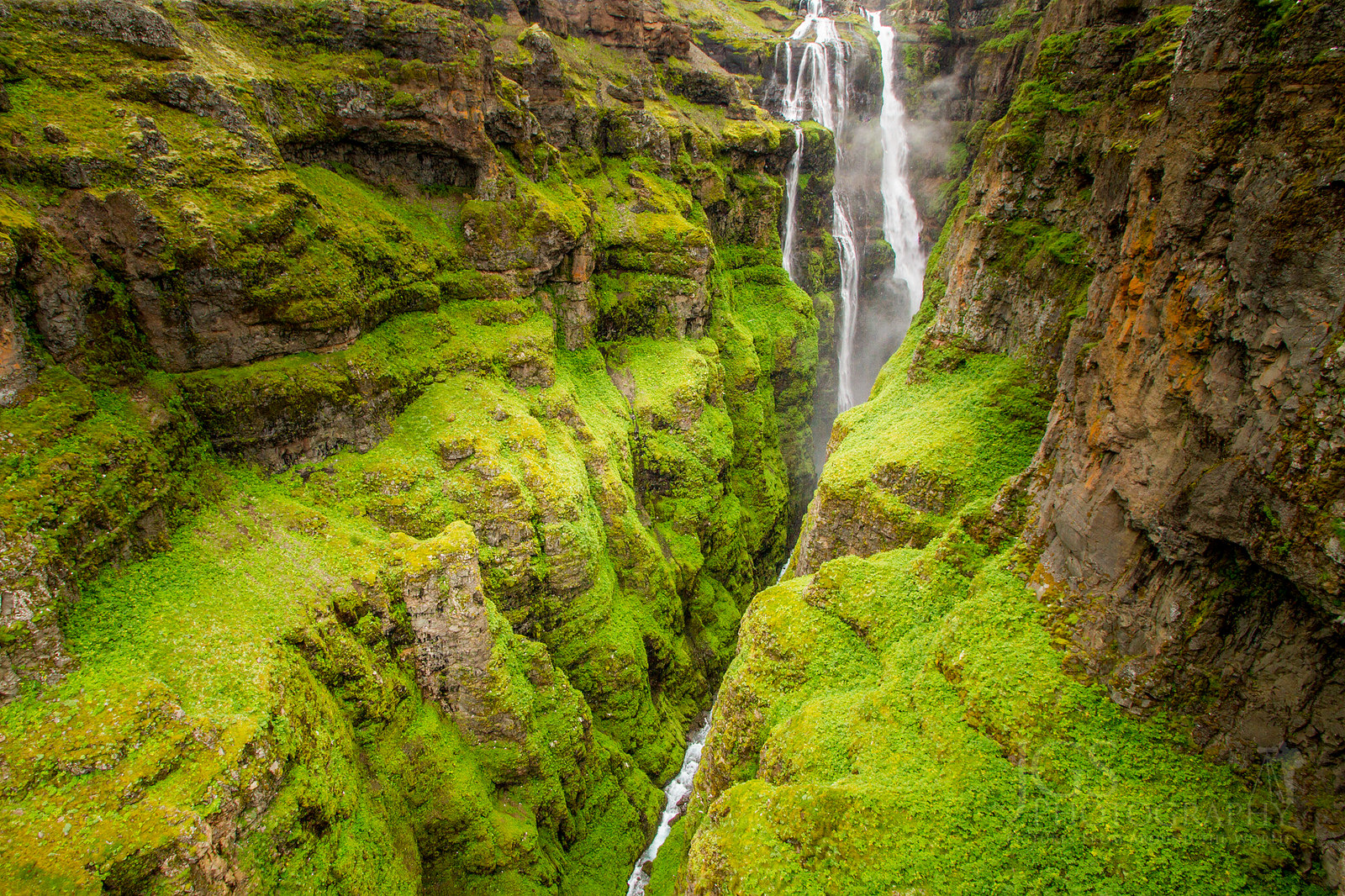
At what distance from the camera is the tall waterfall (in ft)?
157

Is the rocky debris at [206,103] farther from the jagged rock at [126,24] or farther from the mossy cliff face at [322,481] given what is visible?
the jagged rock at [126,24]

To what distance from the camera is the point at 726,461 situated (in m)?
32.4

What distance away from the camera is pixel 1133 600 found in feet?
34.2

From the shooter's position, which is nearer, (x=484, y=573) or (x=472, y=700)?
(x=472, y=700)

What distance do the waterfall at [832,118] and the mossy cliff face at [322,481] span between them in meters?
22.3

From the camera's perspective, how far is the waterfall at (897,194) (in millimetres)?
49500

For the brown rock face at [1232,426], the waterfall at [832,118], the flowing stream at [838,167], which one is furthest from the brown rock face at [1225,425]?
the flowing stream at [838,167]

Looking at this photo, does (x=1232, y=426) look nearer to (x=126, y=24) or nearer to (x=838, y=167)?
(x=126, y=24)

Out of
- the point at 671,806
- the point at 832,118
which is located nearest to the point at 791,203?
the point at 832,118

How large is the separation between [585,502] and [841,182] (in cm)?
4245

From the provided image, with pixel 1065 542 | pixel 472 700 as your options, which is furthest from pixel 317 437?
pixel 1065 542

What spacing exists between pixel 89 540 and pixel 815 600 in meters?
17.2

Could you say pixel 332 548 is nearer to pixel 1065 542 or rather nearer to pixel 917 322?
pixel 1065 542

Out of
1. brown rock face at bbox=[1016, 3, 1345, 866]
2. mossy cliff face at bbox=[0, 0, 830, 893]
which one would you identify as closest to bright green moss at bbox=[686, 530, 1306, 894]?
brown rock face at bbox=[1016, 3, 1345, 866]
